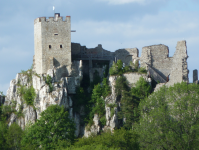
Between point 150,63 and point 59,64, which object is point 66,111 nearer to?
point 59,64

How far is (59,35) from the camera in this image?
236 ft

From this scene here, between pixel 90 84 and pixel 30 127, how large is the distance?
850cm

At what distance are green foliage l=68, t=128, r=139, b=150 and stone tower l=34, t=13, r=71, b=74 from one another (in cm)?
1213

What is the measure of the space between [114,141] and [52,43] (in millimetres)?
15468

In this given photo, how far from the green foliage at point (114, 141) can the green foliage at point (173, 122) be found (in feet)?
5.68

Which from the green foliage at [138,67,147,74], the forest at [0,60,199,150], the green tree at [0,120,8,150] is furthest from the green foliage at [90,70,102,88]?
the green tree at [0,120,8,150]

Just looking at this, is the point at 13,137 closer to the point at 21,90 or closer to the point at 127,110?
the point at 21,90

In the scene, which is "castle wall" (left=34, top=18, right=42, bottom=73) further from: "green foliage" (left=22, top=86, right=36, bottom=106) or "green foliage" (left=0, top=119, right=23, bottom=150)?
"green foliage" (left=0, top=119, right=23, bottom=150)

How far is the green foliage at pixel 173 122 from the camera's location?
56938 mm

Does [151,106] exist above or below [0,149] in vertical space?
above

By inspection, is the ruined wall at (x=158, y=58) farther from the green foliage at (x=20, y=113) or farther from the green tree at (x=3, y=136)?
the green tree at (x=3, y=136)

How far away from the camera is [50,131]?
6469 cm

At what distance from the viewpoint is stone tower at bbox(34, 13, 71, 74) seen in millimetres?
71562

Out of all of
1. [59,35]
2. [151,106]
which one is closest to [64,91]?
[59,35]
